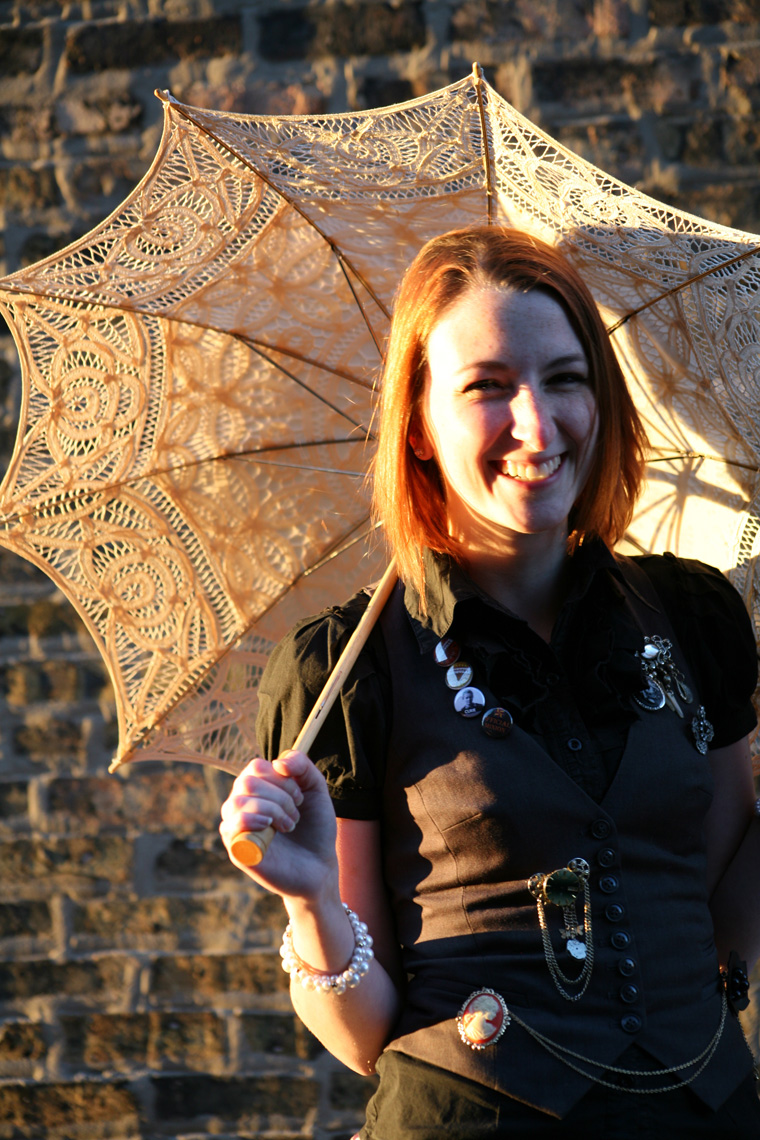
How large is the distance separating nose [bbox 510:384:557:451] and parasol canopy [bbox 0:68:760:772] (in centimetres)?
31

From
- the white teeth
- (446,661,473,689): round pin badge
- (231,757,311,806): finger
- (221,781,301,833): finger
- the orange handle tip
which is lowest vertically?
the orange handle tip

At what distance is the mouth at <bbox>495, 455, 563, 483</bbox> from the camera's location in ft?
4.28

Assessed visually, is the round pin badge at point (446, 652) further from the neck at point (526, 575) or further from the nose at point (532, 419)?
the nose at point (532, 419)

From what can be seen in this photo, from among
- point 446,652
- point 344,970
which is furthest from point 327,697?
point 344,970

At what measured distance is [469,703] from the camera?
1.33 m

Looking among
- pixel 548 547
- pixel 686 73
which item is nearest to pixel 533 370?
pixel 548 547

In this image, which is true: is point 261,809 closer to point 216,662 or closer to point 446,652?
point 446,652

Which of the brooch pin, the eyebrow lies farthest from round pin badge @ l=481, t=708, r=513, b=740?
the eyebrow

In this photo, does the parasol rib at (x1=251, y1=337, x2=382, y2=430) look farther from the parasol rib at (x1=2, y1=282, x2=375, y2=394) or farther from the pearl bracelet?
the pearl bracelet

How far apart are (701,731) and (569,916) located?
13.4 inches

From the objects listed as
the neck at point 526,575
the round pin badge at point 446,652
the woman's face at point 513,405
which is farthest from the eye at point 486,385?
the round pin badge at point 446,652

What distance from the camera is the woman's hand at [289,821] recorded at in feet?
3.60

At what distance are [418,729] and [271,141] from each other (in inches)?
36.2

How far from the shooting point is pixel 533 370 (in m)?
1.32
